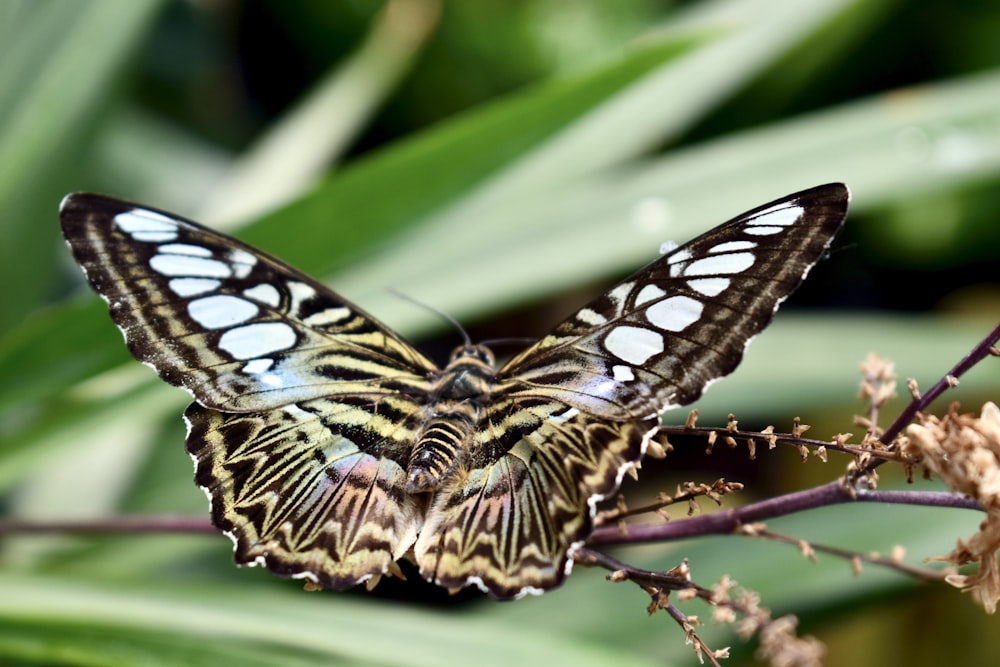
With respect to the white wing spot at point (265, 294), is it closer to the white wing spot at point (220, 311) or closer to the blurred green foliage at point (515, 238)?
the white wing spot at point (220, 311)

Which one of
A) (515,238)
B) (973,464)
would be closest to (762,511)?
(973,464)

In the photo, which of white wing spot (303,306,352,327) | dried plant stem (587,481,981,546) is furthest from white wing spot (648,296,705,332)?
white wing spot (303,306,352,327)

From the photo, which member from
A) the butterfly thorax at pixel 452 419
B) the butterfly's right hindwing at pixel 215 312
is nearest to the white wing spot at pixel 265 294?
the butterfly's right hindwing at pixel 215 312

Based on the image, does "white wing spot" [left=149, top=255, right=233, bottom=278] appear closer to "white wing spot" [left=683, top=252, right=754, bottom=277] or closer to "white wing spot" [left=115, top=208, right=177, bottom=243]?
"white wing spot" [left=115, top=208, right=177, bottom=243]

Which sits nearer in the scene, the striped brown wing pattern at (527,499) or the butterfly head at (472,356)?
the striped brown wing pattern at (527,499)

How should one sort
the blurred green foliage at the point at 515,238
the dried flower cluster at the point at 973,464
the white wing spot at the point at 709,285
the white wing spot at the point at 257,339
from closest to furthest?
the dried flower cluster at the point at 973,464 < the white wing spot at the point at 709,285 < the white wing spot at the point at 257,339 < the blurred green foliage at the point at 515,238

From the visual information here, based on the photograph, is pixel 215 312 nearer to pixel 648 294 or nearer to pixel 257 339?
pixel 257 339

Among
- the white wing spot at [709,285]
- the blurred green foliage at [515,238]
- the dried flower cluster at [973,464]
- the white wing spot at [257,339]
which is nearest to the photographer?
the dried flower cluster at [973,464]
